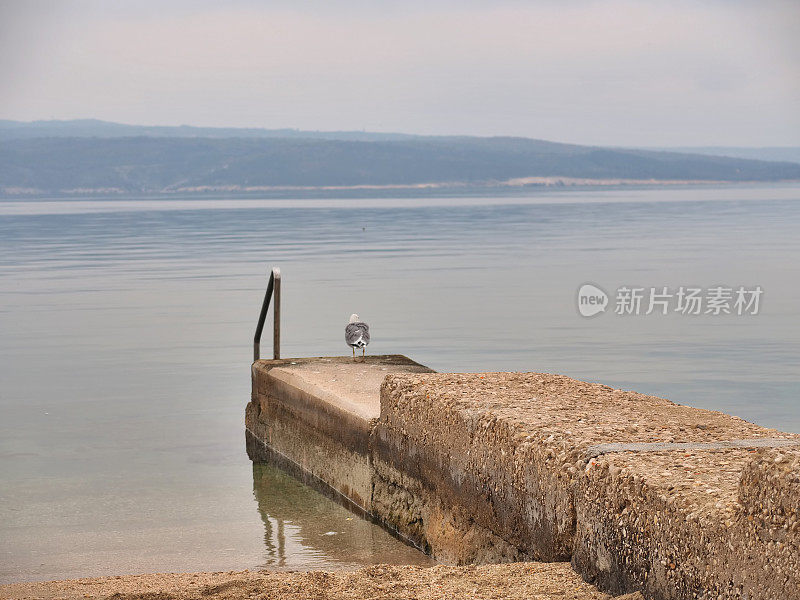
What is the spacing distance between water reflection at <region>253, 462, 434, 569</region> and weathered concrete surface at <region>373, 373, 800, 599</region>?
27 cm

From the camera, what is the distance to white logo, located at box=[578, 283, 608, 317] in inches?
1045

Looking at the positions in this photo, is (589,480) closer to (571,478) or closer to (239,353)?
(571,478)

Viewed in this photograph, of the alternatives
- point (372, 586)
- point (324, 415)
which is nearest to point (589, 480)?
point (372, 586)

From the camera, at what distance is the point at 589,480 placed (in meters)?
5.52

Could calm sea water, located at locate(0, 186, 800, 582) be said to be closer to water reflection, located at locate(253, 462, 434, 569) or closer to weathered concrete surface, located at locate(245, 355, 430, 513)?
water reflection, located at locate(253, 462, 434, 569)

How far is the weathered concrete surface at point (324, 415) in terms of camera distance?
30.0 feet

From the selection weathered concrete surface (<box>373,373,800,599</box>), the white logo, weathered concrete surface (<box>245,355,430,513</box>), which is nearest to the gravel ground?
weathered concrete surface (<box>373,373,800,599</box>)

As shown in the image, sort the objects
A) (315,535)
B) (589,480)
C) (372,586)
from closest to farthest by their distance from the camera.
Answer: (589,480), (372,586), (315,535)

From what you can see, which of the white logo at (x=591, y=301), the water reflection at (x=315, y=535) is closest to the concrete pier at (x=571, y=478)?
the water reflection at (x=315, y=535)

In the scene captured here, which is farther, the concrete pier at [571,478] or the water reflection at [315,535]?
the water reflection at [315,535]

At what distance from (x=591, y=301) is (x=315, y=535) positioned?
1913 centimetres

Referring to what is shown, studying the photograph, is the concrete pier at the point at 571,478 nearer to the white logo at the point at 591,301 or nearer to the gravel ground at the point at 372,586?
the gravel ground at the point at 372,586

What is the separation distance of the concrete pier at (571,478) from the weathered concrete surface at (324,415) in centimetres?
3

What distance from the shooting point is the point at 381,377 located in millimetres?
10789
